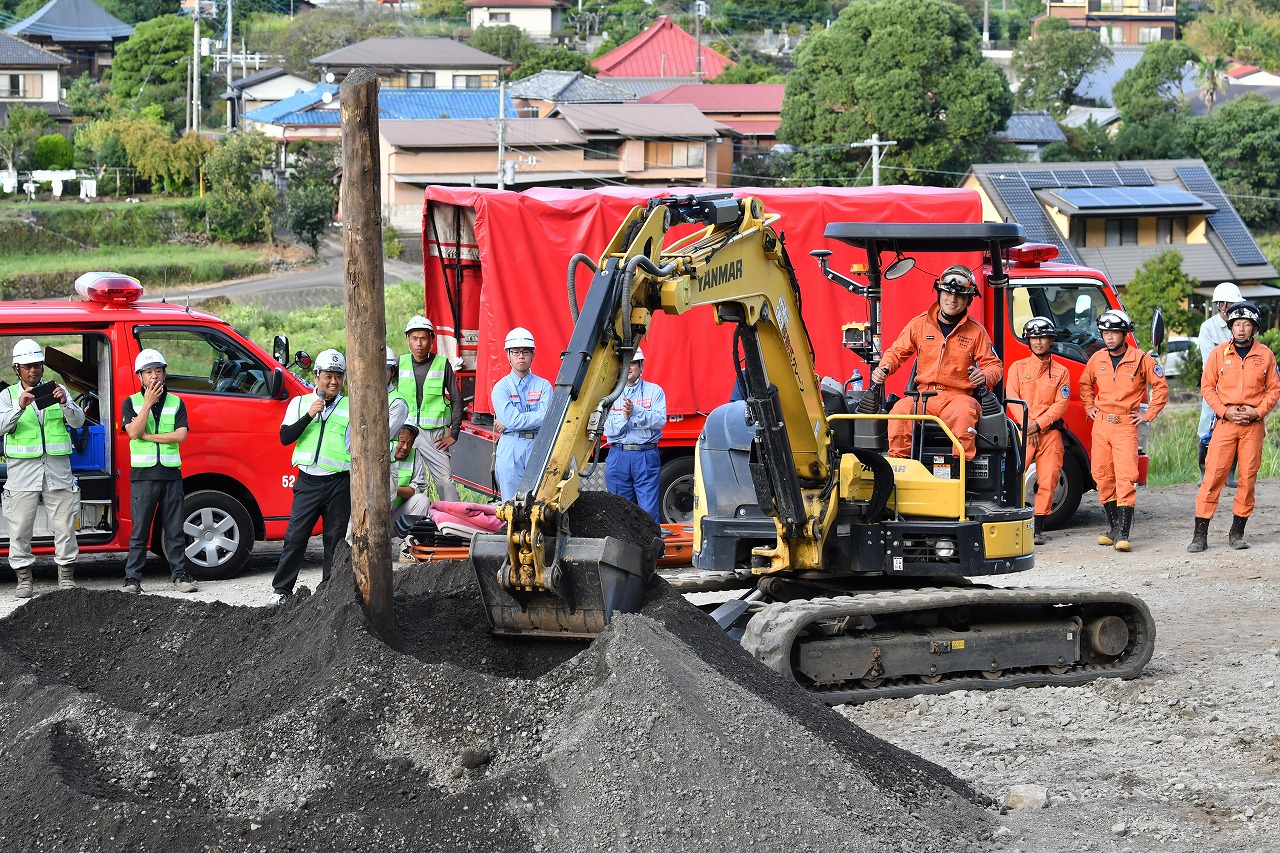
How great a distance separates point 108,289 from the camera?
11.6 metres

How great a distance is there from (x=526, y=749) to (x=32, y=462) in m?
6.42

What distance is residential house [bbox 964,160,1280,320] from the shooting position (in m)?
43.4

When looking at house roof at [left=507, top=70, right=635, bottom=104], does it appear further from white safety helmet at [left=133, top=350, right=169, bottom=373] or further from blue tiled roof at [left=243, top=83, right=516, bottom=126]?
white safety helmet at [left=133, top=350, right=169, bottom=373]

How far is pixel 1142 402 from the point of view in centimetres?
1266

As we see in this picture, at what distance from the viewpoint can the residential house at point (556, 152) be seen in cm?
5188

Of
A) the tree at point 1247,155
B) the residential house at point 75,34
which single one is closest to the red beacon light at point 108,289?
the tree at point 1247,155

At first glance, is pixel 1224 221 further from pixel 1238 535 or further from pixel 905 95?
pixel 1238 535

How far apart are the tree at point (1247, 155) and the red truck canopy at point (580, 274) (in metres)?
43.7

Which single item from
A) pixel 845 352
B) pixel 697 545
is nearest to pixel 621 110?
pixel 845 352

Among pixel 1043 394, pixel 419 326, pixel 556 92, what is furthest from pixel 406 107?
pixel 1043 394

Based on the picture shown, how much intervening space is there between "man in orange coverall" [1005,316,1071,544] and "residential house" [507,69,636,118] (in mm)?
46760

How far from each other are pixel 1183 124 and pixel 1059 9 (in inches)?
2354

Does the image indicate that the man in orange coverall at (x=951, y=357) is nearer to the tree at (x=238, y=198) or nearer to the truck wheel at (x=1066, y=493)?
the truck wheel at (x=1066, y=493)

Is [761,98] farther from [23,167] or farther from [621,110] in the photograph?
[23,167]
